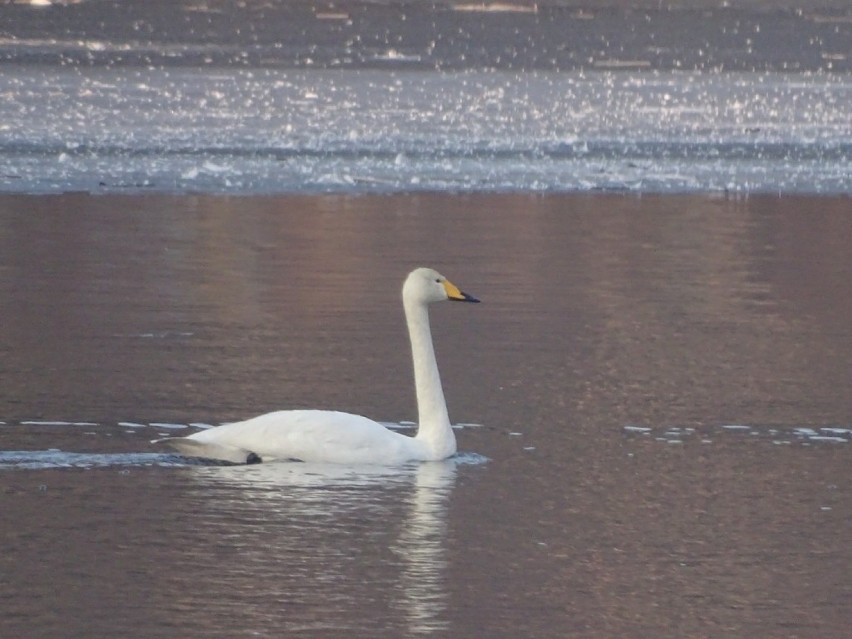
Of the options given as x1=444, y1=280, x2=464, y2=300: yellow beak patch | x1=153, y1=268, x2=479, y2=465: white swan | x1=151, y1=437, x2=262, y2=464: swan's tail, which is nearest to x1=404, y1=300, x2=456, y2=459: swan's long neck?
x1=153, y1=268, x2=479, y2=465: white swan

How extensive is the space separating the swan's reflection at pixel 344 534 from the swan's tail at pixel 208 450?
4cm

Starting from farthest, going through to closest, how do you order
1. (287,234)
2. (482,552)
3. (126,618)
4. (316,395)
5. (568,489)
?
1. (287,234)
2. (316,395)
3. (568,489)
4. (482,552)
5. (126,618)

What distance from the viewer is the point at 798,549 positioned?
6.23m

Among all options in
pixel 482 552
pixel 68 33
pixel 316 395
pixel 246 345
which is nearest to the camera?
pixel 482 552

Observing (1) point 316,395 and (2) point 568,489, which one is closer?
(2) point 568,489

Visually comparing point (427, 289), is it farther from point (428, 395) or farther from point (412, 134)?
point (412, 134)

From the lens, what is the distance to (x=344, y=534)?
6.28m

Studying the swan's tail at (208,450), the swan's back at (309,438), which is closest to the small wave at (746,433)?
the swan's back at (309,438)

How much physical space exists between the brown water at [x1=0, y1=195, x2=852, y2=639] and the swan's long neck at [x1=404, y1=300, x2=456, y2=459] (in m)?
0.12

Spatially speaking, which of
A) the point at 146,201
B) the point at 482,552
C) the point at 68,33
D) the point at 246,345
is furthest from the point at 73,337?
the point at 68,33

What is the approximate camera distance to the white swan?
7258 millimetres

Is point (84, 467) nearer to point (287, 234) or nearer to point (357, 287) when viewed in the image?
point (357, 287)

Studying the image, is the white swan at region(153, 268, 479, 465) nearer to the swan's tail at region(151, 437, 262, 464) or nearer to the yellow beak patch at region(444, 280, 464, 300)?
the swan's tail at region(151, 437, 262, 464)

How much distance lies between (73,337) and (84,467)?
9.61ft
